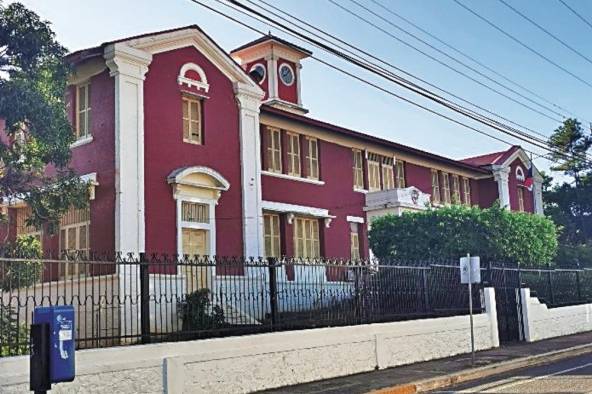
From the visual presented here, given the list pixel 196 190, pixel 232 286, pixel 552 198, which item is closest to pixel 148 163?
pixel 196 190

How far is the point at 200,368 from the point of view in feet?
35.6

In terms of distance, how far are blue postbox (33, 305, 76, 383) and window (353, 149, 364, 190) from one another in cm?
2099

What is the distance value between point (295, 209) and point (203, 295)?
1229 cm

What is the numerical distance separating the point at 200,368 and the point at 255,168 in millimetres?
11845

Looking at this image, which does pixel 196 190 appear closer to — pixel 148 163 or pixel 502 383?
pixel 148 163

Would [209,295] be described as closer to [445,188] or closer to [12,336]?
[12,336]

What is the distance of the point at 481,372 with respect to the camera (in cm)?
1430

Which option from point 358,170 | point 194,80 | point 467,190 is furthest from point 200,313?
point 467,190

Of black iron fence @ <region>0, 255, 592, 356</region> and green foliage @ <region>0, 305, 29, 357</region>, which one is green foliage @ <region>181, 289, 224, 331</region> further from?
green foliage @ <region>0, 305, 29, 357</region>

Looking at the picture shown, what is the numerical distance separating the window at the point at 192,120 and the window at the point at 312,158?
5.97 meters

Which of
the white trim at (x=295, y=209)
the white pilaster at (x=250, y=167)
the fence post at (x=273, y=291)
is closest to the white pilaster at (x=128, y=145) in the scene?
the white pilaster at (x=250, y=167)

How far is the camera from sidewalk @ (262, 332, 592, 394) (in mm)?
12047

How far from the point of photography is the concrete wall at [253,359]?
9.54m

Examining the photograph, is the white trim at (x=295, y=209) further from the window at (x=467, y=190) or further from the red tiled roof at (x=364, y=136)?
the window at (x=467, y=190)
